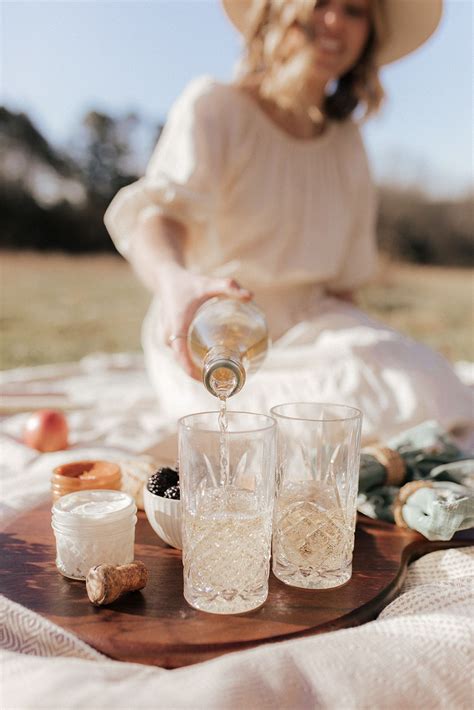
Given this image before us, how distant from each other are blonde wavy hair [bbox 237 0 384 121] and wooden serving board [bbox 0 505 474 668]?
1.68m

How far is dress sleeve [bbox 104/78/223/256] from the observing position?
2186mm

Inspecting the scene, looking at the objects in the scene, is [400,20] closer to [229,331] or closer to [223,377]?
[229,331]

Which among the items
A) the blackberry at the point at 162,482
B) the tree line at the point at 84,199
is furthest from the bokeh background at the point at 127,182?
the blackberry at the point at 162,482

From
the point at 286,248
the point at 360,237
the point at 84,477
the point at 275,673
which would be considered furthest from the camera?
the point at 360,237

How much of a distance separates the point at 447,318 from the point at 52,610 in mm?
8119

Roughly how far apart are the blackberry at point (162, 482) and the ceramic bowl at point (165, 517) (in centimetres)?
1

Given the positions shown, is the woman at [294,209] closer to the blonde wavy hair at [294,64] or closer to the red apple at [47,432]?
the blonde wavy hair at [294,64]

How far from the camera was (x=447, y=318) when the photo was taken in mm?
8602

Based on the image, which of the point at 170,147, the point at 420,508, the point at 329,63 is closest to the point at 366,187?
the point at 329,63

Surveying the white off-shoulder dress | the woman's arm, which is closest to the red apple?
the white off-shoulder dress

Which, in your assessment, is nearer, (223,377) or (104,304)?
(223,377)

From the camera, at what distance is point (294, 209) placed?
2.61 metres

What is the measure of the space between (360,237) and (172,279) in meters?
1.51

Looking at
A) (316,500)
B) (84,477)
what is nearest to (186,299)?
(84,477)
